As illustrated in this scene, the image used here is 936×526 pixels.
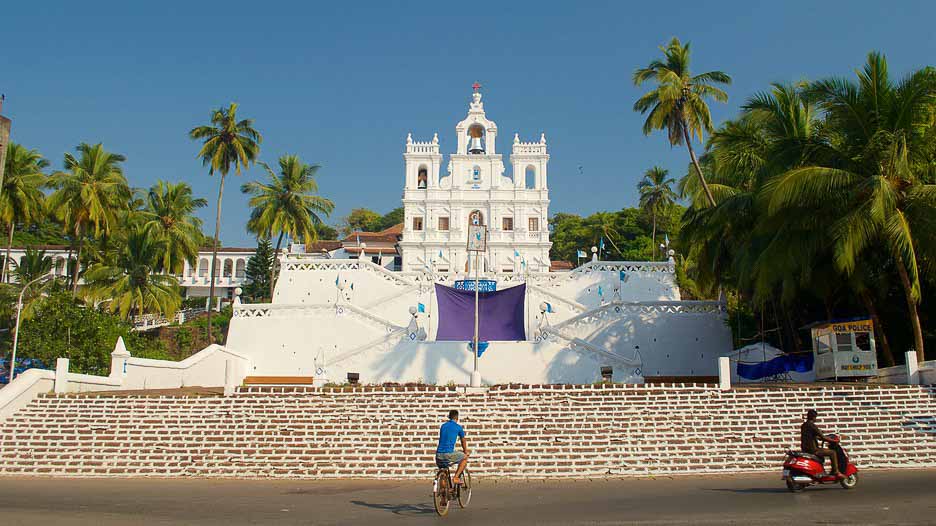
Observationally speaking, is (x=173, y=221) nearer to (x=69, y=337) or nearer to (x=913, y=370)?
(x=69, y=337)

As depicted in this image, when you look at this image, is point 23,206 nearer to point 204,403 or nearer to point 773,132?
point 204,403

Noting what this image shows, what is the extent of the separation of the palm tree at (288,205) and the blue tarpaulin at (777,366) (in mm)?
29932

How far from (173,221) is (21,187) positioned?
30.3ft

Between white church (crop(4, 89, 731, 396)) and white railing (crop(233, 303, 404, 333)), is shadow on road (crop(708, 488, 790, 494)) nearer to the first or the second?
white church (crop(4, 89, 731, 396))

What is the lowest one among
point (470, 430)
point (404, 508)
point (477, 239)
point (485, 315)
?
point (404, 508)

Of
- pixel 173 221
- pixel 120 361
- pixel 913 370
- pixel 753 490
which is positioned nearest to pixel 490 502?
pixel 753 490

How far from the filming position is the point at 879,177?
21.2 m

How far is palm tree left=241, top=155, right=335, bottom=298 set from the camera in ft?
158

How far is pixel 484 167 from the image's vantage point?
5712cm

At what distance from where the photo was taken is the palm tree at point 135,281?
4200cm

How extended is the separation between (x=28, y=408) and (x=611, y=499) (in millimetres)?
15884

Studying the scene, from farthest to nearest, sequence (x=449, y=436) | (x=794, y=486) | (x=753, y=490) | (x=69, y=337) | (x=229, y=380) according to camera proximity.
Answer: (x=69, y=337) < (x=229, y=380) < (x=753, y=490) < (x=794, y=486) < (x=449, y=436)

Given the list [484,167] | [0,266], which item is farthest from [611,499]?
[0,266]

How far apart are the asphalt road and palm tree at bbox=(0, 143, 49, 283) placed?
28.7 metres
